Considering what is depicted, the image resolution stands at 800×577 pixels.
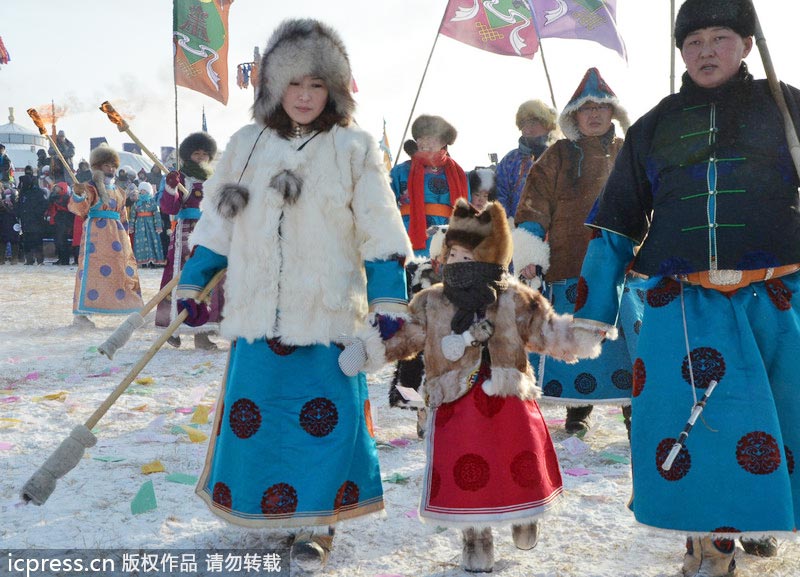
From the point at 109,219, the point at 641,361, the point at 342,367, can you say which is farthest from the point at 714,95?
the point at 109,219

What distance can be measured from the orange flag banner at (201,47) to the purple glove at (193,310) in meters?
5.58

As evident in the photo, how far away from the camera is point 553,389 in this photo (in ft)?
15.9

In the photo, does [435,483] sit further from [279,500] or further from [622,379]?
[622,379]

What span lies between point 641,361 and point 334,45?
174cm

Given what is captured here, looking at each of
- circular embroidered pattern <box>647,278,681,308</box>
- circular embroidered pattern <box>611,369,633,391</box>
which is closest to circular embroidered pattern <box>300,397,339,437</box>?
circular embroidered pattern <box>647,278,681,308</box>

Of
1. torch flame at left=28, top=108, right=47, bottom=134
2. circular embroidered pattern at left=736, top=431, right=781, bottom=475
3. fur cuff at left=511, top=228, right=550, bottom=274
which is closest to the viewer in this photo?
circular embroidered pattern at left=736, top=431, right=781, bottom=475

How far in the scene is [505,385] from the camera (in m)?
3.04

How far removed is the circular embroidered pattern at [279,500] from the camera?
301 centimetres

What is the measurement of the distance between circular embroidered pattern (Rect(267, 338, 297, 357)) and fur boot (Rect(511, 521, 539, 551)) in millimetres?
1094

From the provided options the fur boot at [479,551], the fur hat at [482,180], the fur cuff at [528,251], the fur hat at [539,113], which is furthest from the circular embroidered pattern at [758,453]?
the fur hat at [539,113]

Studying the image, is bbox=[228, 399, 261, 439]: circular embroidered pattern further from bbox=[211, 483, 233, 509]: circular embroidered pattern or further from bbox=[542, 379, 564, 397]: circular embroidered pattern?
bbox=[542, 379, 564, 397]: circular embroidered pattern

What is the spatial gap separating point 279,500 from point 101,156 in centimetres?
764

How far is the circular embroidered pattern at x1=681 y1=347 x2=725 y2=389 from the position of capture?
278 centimetres

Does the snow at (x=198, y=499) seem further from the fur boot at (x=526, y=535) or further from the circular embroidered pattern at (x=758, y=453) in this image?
the circular embroidered pattern at (x=758, y=453)
